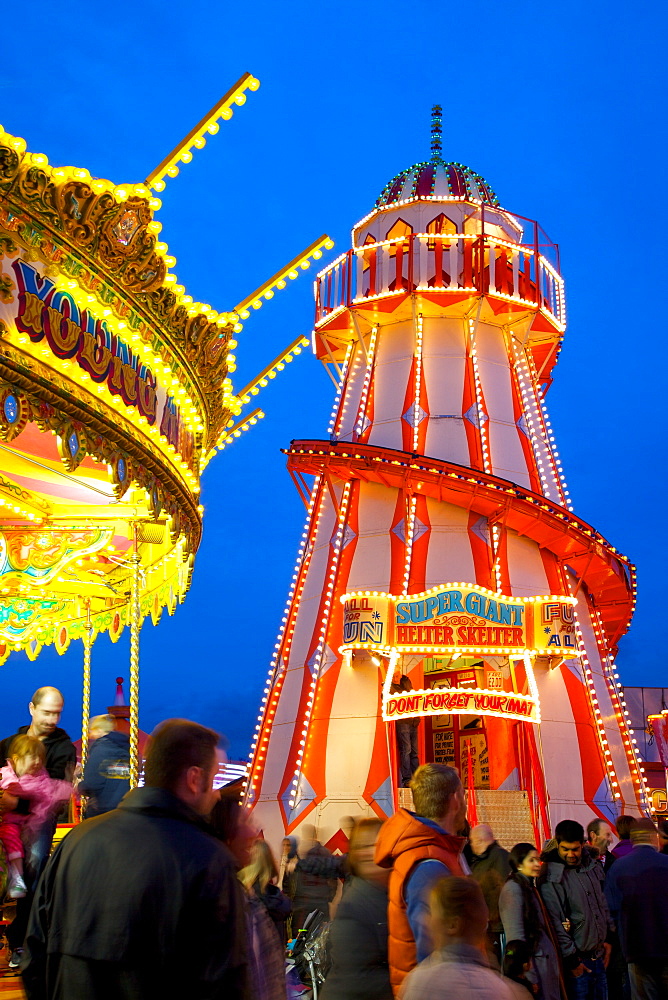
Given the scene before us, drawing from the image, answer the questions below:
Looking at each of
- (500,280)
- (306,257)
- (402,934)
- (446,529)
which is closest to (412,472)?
(446,529)

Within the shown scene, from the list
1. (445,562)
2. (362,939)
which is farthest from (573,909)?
(445,562)

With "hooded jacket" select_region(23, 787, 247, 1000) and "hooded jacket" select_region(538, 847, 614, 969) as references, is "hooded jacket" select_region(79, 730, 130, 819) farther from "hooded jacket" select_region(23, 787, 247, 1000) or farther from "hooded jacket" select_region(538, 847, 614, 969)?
"hooded jacket" select_region(23, 787, 247, 1000)

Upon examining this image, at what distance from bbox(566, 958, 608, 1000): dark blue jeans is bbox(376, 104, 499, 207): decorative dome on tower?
1882 cm

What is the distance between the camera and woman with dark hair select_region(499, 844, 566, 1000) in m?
5.75

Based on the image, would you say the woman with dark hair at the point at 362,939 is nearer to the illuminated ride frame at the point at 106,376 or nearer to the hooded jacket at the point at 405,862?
the hooded jacket at the point at 405,862

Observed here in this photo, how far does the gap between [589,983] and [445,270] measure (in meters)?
16.9

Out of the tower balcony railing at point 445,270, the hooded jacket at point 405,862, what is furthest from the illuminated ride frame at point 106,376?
the tower balcony railing at point 445,270

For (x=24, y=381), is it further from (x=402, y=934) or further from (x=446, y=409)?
(x=446, y=409)

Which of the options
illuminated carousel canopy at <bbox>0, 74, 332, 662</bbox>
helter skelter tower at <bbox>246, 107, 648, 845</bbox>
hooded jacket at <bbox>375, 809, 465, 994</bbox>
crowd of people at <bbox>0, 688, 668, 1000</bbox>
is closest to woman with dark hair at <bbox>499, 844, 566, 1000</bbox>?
crowd of people at <bbox>0, 688, 668, 1000</bbox>

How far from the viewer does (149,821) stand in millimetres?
2744

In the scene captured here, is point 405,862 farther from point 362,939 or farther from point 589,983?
point 589,983

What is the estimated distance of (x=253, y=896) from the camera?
4.91 meters

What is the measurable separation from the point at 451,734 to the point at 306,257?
46.2 feet

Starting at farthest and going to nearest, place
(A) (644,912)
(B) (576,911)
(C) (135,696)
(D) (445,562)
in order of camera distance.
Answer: (D) (445,562), (C) (135,696), (B) (576,911), (A) (644,912)
